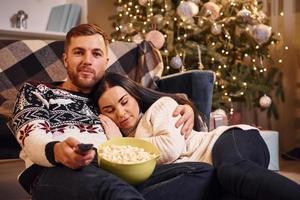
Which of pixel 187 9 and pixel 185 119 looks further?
pixel 187 9

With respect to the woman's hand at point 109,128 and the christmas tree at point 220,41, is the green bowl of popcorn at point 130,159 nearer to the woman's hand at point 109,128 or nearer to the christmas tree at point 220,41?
the woman's hand at point 109,128

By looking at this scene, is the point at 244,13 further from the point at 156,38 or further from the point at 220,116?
the point at 220,116

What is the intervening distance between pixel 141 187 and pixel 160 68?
1086 millimetres

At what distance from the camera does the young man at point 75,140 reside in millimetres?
957

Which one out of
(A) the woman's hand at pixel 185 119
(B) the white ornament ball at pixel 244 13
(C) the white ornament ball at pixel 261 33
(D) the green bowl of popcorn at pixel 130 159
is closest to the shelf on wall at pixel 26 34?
(B) the white ornament ball at pixel 244 13

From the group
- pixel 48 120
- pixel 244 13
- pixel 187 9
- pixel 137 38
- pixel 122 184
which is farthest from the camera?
pixel 137 38

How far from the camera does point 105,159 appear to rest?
3.51ft

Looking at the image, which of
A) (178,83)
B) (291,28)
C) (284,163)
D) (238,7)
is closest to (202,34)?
(238,7)

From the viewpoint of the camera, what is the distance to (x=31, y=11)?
357 cm

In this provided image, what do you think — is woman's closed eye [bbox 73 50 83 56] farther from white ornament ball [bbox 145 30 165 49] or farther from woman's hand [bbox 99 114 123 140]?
white ornament ball [bbox 145 30 165 49]

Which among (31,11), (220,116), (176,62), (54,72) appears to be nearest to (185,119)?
(54,72)

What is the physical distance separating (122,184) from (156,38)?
2204mm

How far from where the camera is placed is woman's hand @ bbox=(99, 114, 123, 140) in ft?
4.39

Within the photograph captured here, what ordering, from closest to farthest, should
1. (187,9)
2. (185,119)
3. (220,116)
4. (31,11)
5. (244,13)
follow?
(185,119), (220,116), (187,9), (244,13), (31,11)
